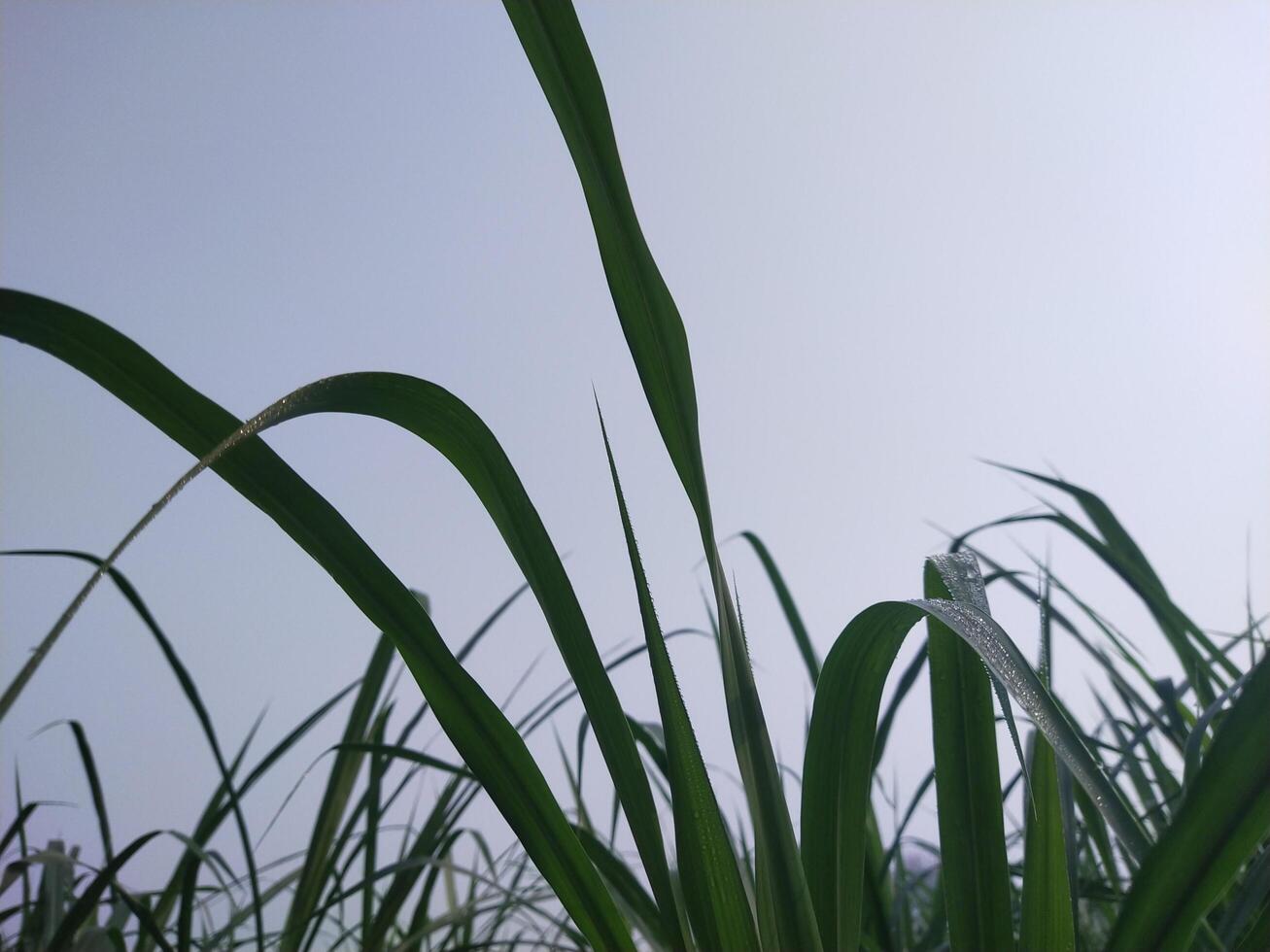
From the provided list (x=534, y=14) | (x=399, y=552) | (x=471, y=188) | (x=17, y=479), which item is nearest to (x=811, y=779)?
(x=534, y=14)

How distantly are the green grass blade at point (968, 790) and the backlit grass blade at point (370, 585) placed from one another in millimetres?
114

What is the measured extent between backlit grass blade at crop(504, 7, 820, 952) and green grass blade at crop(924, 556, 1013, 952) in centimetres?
6

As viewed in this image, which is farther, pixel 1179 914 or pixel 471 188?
pixel 471 188

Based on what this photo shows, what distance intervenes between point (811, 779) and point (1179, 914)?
0.36ft

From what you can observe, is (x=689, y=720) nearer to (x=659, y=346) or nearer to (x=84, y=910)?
(x=659, y=346)

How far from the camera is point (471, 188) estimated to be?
182 centimetres

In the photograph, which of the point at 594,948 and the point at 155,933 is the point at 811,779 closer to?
the point at 594,948

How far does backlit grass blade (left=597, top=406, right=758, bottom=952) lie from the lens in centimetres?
28

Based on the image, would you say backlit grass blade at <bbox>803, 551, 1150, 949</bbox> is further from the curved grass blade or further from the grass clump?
the curved grass blade

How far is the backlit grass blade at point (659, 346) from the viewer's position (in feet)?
0.86

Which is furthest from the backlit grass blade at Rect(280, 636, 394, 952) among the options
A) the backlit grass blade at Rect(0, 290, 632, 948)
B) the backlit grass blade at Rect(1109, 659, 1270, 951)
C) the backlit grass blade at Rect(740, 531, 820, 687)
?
the backlit grass blade at Rect(1109, 659, 1270, 951)

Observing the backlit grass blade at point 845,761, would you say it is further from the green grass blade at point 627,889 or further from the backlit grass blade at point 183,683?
the backlit grass blade at point 183,683

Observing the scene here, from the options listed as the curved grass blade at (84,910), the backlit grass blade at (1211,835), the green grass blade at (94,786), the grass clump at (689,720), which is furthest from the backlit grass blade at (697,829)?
the green grass blade at (94,786)

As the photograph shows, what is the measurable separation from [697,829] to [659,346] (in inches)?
6.1
